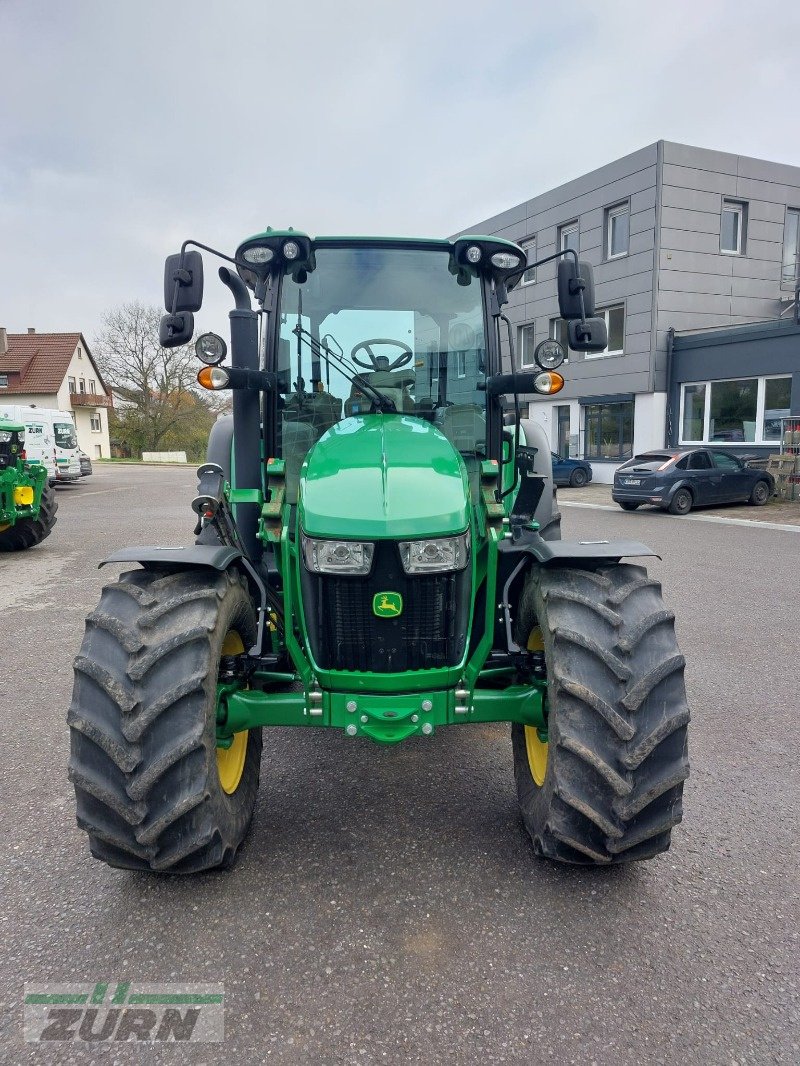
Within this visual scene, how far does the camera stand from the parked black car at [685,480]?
16.2 meters

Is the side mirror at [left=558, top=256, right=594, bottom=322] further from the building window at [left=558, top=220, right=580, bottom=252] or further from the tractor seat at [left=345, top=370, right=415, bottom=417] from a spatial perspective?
the building window at [left=558, top=220, right=580, bottom=252]

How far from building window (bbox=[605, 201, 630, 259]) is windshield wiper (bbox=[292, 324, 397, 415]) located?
2159 centimetres

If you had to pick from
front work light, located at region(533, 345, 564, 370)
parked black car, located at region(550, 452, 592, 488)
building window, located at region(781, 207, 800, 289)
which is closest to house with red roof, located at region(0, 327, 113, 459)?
parked black car, located at region(550, 452, 592, 488)

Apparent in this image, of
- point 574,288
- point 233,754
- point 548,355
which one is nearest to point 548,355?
point 548,355

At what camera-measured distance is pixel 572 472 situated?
23.5m

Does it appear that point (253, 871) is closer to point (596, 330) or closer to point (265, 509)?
point (265, 509)

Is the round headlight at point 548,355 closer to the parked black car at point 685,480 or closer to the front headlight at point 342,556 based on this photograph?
the front headlight at point 342,556

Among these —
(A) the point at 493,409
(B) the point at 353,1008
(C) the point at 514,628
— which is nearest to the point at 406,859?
(B) the point at 353,1008

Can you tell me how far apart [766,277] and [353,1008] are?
2568 centimetres

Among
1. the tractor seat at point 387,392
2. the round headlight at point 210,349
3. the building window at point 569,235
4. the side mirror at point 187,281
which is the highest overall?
the building window at point 569,235

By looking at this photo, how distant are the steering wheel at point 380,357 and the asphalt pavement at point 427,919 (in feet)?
6.69

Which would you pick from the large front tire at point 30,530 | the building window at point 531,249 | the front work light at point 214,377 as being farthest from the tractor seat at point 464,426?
the building window at point 531,249

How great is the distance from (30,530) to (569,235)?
20.6 m

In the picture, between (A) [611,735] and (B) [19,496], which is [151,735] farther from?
(B) [19,496]
